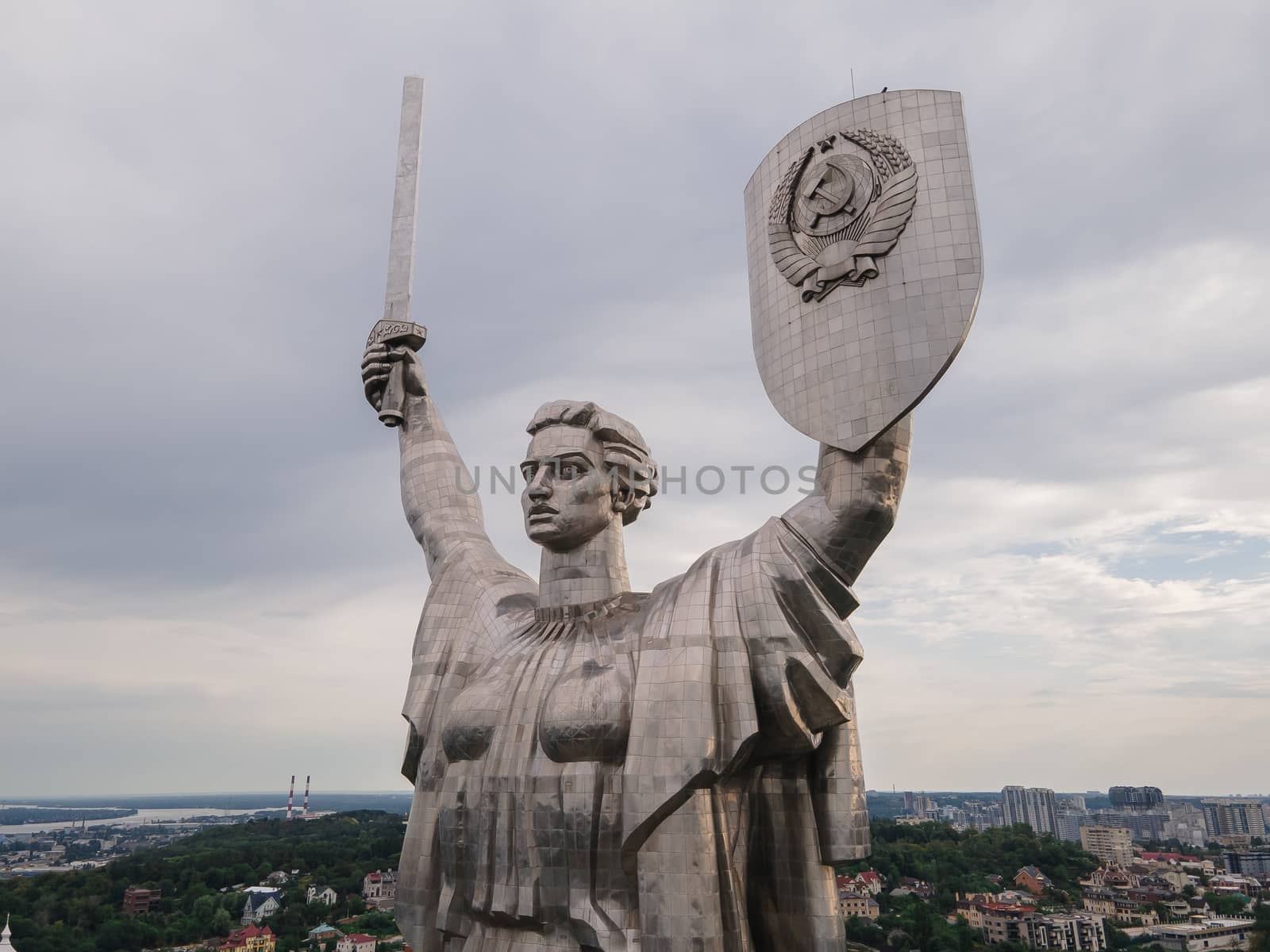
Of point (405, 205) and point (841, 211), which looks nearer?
point (841, 211)

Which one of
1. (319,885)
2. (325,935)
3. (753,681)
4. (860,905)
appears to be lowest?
(860,905)

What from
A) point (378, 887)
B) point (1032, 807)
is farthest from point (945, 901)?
point (1032, 807)

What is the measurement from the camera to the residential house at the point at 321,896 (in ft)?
131

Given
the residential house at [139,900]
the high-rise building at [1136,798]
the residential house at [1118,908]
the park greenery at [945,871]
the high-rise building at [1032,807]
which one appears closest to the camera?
the park greenery at [945,871]

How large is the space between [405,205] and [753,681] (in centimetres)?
702

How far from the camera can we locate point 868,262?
603 cm

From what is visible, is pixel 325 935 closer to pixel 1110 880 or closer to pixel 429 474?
pixel 429 474

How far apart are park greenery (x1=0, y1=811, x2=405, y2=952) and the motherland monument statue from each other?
33.0 metres

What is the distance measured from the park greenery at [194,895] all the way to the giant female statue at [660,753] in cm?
3286

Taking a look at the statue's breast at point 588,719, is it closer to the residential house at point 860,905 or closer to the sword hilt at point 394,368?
the sword hilt at point 394,368

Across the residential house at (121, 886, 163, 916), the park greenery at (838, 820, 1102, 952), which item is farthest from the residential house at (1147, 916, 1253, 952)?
the residential house at (121, 886, 163, 916)

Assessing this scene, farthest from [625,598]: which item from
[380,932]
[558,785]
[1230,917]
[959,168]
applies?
[1230,917]

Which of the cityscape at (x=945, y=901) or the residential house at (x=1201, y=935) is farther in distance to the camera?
the residential house at (x=1201, y=935)

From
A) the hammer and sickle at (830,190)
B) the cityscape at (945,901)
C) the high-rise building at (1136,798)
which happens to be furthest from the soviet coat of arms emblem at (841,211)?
the high-rise building at (1136,798)
